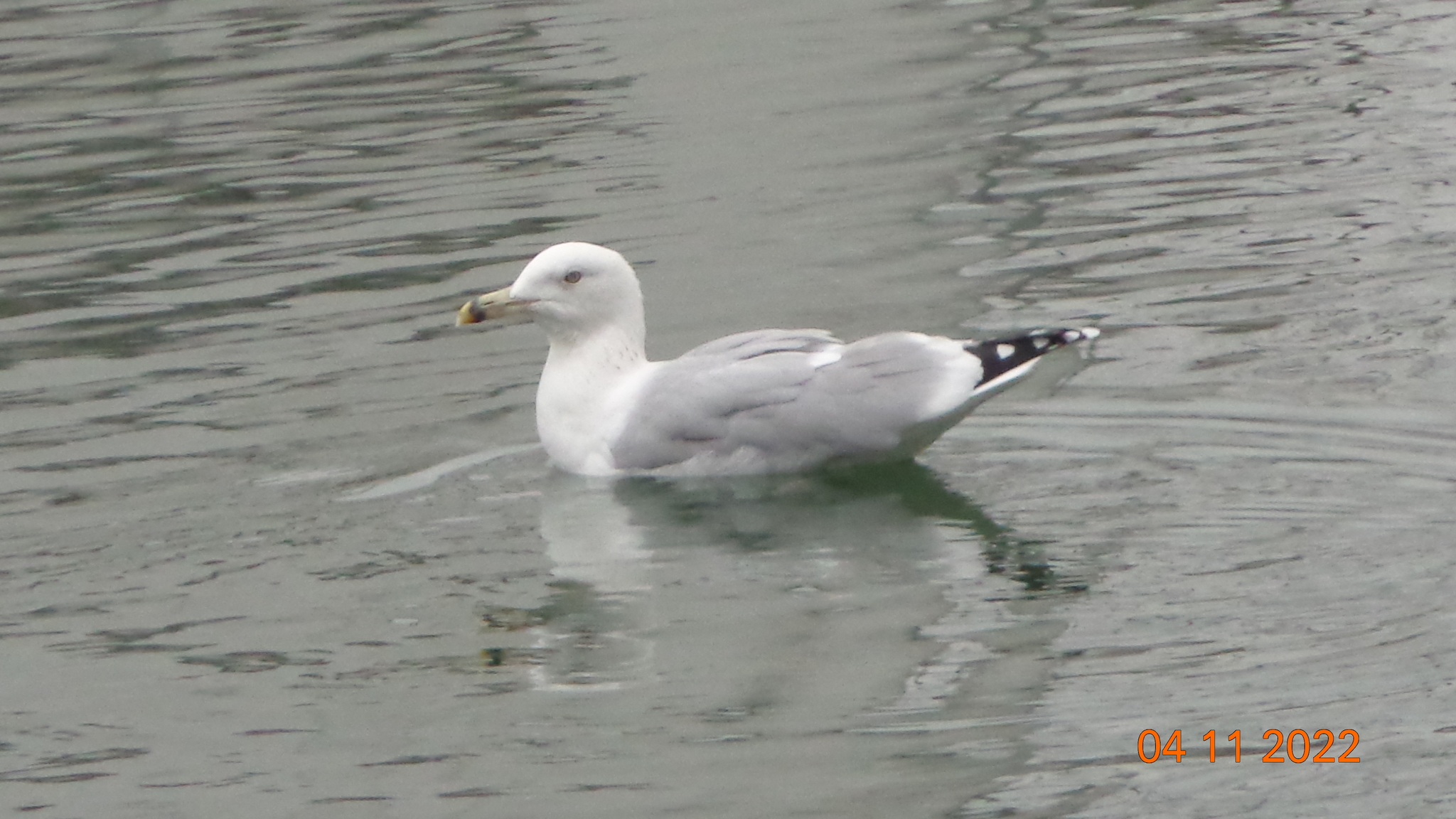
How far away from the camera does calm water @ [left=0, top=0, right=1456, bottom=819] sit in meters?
5.46

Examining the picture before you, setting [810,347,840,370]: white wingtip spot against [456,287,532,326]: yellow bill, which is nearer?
[810,347,840,370]: white wingtip spot

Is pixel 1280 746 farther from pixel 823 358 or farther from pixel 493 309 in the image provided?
pixel 493 309

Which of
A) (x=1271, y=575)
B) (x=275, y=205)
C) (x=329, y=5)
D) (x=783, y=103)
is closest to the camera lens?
(x=1271, y=575)

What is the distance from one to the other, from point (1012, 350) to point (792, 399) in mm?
713

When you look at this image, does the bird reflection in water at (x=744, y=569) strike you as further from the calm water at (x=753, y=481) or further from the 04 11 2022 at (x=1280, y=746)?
the 04 11 2022 at (x=1280, y=746)

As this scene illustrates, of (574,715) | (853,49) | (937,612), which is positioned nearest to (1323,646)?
(937,612)

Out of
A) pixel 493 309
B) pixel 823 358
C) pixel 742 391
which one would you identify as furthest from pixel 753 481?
pixel 493 309

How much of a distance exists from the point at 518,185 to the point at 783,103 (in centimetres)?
209

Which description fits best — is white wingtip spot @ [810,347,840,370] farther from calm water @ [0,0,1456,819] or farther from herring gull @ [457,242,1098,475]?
calm water @ [0,0,1456,819]

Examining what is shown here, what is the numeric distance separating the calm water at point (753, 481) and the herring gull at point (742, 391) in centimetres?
14

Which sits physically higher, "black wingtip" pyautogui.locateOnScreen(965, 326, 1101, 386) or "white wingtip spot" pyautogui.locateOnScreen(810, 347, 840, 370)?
"white wingtip spot" pyautogui.locateOnScreen(810, 347, 840, 370)

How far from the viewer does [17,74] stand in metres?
15.1

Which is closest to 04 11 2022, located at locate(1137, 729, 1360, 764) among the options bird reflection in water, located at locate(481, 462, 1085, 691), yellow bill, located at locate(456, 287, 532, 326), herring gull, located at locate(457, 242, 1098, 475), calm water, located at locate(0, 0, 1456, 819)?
calm water, located at locate(0, 0, 1456, 819)

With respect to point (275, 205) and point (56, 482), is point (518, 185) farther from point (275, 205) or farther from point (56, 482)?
point (56, 482)
